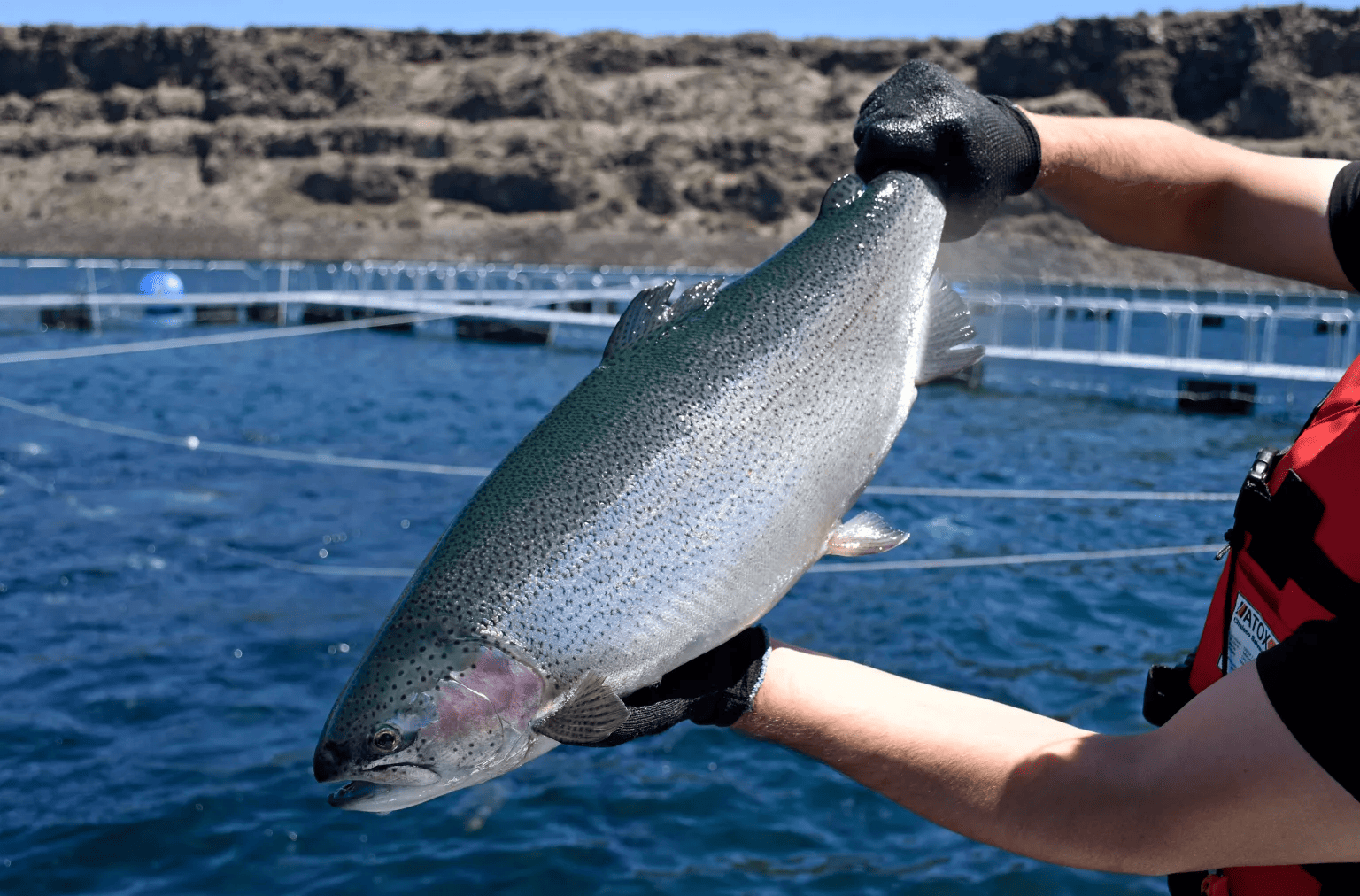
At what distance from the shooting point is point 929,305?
2418mm

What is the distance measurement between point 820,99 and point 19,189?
257 ft

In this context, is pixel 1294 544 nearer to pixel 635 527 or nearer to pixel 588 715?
pixel 635 527

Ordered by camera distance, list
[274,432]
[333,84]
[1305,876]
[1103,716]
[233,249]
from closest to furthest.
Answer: [1305,876], [1103,716], [274,432], [233,249], [333,84]

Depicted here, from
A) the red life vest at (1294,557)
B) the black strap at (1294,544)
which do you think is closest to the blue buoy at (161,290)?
the red life vest at (1294,557)

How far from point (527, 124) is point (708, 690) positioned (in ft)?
373

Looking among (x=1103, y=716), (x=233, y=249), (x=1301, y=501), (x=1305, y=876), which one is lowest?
(x=233, y=249)

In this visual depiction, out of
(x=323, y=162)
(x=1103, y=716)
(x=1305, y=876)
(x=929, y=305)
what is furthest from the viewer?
(x=323, y=162)

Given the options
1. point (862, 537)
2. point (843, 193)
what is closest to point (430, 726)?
point (862, 537)

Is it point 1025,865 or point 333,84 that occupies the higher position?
point 333,84

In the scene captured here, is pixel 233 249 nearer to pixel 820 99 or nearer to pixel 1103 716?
pixel 820 99

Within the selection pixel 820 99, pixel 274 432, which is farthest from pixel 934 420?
pixel 820 99

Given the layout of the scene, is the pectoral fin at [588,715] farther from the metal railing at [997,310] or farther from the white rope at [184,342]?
the white rope at [184,342]

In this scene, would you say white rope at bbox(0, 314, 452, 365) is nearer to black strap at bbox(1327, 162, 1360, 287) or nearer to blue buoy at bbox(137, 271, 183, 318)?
blue buoy at bbox(137, 271, 183, 318)

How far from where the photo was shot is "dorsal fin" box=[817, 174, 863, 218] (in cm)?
247
